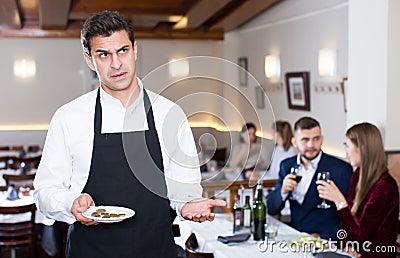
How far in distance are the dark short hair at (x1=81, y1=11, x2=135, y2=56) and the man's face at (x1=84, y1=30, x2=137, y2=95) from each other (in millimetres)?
13

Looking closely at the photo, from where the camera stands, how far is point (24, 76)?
10523mm

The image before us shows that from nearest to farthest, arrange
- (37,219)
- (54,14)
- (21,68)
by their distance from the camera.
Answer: (37,219)
(54,14)
(21,68)

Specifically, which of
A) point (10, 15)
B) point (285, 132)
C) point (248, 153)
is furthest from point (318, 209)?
point (10, 15)

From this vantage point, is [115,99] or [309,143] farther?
[309,143]

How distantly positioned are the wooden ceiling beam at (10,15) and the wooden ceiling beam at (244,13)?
308 cm

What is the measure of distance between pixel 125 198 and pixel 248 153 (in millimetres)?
445

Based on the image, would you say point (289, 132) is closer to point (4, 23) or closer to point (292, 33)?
point (292, 33)

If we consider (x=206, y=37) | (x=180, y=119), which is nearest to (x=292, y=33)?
(x=206, y=37)

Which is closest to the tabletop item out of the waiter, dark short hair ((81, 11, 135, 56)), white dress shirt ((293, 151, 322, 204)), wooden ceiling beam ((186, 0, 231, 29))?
white dress shirt ((293, 151, 322, 204))

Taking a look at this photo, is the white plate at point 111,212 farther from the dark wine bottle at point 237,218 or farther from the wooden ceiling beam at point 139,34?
the wooden ceiling beam at point 139,34

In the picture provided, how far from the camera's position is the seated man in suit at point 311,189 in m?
4.16

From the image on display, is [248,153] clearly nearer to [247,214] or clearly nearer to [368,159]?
[368,159]

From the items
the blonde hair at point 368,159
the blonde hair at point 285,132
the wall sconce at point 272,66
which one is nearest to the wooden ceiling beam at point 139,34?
the wall sconce at point 272,66

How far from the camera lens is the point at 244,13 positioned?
29.1ft
